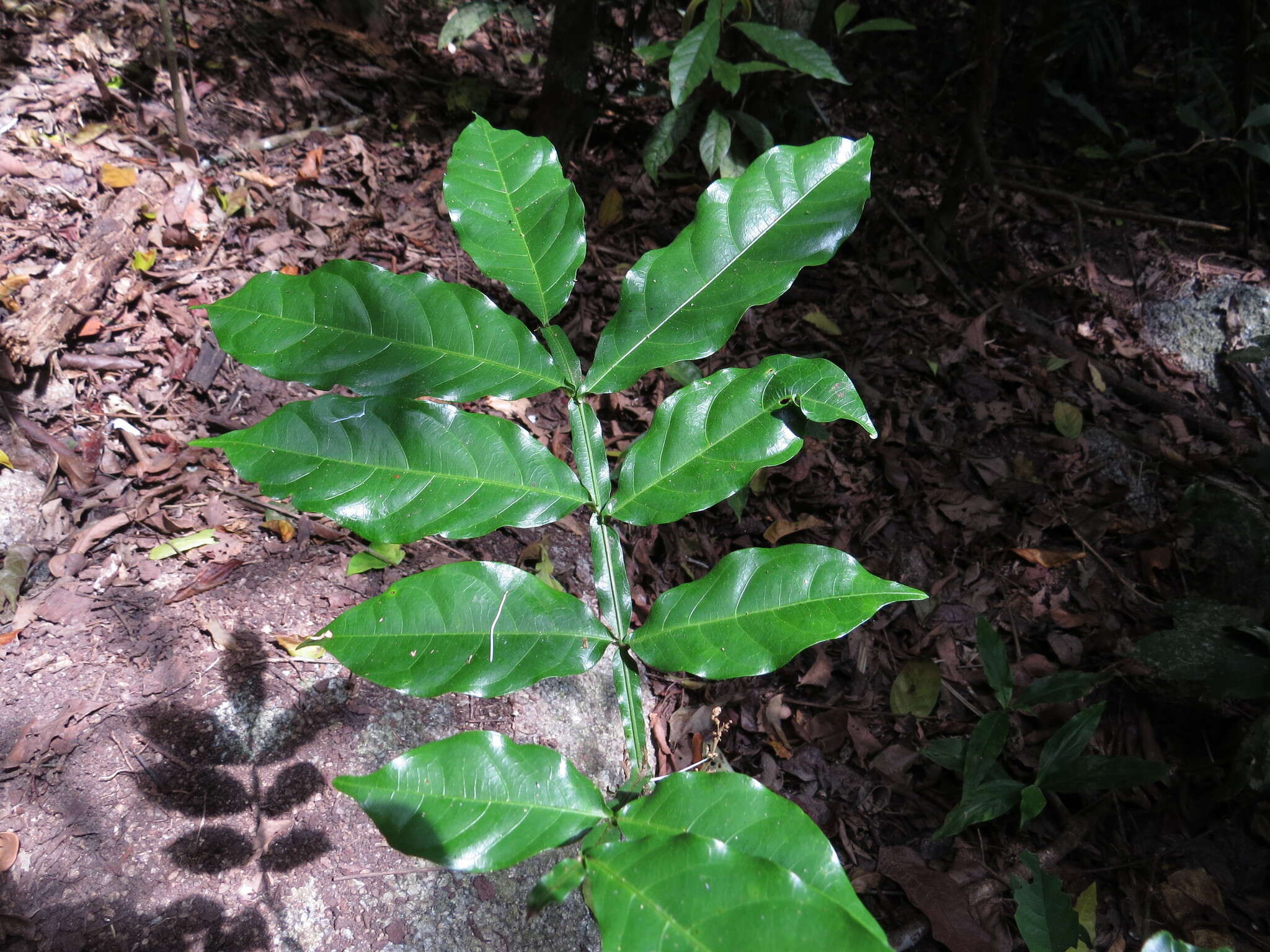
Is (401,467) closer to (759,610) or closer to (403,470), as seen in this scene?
(403,470)

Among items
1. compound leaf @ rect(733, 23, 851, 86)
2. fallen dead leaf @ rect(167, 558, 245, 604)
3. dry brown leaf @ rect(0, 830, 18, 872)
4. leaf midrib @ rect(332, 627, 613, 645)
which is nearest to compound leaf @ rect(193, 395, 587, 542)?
leaf midrib @ rect(332, 627, 613, 645)

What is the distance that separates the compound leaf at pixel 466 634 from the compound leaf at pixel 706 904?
0.25 meters

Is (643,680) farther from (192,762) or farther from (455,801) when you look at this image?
(455,801)

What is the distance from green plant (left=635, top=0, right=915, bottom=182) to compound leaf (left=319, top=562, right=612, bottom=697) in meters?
2.08

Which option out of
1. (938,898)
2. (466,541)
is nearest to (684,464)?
(466,541)

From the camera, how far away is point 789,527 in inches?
111

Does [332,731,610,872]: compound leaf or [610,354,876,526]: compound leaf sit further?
[610,354,876,526]: compound leaf

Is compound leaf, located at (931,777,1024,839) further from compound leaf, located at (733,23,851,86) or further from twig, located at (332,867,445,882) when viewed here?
compound leaf, located at (733,23,851,86)

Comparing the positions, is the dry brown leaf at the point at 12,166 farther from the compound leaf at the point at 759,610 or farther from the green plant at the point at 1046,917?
the green plant at the point at 1046,917

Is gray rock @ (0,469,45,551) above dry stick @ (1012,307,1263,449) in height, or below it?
above

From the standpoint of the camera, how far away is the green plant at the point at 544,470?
31.1 inches

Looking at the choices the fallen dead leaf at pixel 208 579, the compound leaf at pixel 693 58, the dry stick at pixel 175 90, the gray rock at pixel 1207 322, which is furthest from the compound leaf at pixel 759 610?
the gray rock at pixel 1207 322

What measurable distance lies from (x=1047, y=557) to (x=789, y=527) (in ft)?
3.43

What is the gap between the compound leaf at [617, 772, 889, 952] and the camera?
0.73 m
